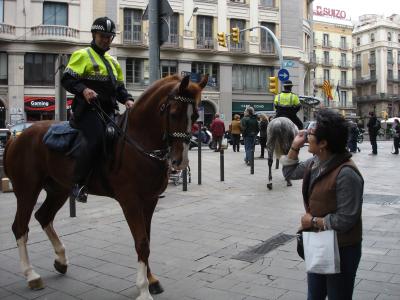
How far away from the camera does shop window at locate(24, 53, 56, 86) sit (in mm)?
35625

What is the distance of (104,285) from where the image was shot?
4449 millimetres

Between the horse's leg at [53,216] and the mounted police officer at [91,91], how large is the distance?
650 millimetres

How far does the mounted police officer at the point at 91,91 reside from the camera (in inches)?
167

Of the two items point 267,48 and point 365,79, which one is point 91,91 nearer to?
point 267,48

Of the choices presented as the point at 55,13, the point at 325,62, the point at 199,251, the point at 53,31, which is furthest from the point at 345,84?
the point at 199,251

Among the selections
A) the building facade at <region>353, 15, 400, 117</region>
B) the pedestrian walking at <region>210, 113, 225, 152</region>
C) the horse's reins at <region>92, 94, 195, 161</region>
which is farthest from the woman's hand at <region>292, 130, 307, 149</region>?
the building facade at <region>353, 15, 400, 117</region>

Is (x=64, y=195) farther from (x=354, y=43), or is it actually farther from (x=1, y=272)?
(x=354, y=43)

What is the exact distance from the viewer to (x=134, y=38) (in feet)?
128

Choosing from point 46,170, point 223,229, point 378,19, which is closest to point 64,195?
point 46,170

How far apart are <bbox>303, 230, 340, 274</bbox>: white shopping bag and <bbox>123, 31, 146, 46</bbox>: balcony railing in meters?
37.2

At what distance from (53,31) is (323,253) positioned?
36328 mm

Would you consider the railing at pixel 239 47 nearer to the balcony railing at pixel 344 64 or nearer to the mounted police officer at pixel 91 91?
the mounted police officer at pixel 91 91

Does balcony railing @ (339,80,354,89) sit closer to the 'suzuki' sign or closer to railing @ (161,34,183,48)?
the 'suzuki' sign

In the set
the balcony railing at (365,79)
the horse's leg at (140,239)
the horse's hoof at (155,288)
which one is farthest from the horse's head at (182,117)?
the balcony railing at (365,79)
